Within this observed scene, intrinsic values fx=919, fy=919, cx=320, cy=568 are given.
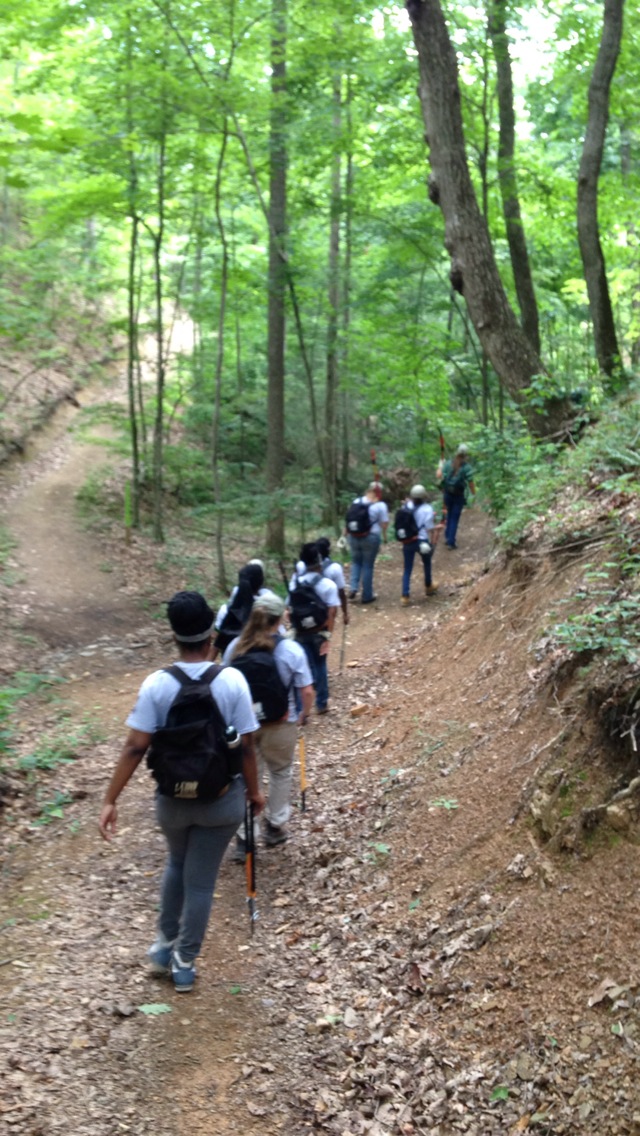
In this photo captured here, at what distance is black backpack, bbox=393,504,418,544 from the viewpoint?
1391cm

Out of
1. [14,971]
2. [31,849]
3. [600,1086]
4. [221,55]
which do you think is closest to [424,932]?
[600,1086]

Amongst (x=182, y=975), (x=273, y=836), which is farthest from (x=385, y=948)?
(x=273, y=836)

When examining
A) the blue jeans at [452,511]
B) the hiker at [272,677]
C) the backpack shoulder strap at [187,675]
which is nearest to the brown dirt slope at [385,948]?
the hiker at [272,677]

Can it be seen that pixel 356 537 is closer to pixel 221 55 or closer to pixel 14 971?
pixel 221 55

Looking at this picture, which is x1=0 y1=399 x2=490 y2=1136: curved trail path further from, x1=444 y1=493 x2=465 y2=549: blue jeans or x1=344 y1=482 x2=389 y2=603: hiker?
x1=444 y1=493 x2=465 y2=549: blue jeans

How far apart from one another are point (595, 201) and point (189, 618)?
8.84 m

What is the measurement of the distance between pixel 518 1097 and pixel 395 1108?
1.88 ft

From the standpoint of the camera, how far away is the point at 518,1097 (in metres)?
3.80

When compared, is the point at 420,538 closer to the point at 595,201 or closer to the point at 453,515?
the point at 453,515

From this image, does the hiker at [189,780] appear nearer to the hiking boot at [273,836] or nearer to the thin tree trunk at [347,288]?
the hiking boot at [273,836]

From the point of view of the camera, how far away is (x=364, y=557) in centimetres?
1429

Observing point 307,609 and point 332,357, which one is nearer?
point 307,609

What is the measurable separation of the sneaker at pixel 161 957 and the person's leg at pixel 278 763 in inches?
68.4

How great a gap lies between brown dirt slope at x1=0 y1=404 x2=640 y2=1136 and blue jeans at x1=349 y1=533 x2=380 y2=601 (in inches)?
224
